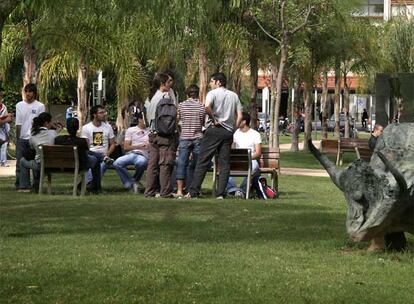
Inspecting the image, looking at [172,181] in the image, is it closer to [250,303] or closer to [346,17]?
[250,303]

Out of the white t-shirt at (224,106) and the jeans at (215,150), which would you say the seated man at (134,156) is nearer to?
the jeans at (215,150)

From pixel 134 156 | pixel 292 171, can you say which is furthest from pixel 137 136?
pixel 292 171

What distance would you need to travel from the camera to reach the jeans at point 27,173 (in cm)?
1488

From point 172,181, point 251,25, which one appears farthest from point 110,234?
point 251,25

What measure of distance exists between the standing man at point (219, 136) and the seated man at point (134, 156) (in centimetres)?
130

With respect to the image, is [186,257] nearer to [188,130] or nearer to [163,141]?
[163,141]

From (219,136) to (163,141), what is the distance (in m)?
0.85

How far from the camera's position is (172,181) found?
15047mm

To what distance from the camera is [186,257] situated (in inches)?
331

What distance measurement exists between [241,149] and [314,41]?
17.4 meters

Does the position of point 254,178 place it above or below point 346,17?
below

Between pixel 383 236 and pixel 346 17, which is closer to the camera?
pixel 383 236

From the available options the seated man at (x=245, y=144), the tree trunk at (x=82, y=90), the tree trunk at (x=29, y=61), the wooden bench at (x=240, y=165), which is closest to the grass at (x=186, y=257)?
the wooden bench at (x=240, y=165)

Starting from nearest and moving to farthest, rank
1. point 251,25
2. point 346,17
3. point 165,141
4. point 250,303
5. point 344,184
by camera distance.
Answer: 1. point 250,303
2. point 344,184
3. point 165,141
4. point 251,25
5. point 346,17
